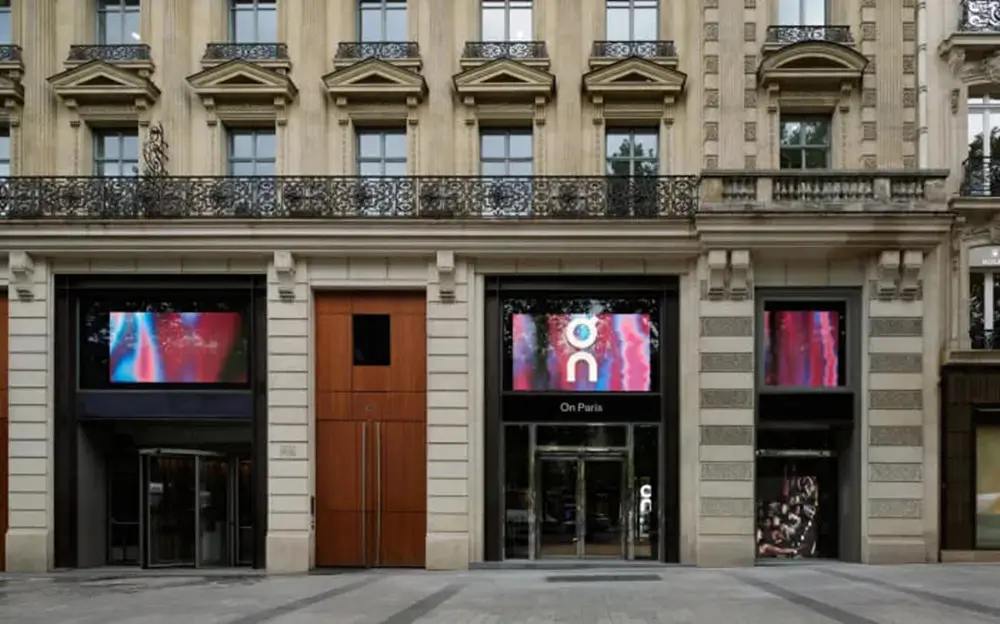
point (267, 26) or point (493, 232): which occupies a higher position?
point (267, 26)

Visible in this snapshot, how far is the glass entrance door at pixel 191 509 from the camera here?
664 inches

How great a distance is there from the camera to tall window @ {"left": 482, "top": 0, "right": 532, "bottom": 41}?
55.2 ft

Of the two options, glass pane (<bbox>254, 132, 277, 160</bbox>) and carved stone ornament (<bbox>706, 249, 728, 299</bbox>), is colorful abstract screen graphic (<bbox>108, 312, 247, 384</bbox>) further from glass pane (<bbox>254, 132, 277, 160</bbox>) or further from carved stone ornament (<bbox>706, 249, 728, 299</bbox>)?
carved stone ornament (<bbox>706, 249, 728, 299</bbox>)

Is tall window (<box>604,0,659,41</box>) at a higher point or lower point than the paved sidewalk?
higher

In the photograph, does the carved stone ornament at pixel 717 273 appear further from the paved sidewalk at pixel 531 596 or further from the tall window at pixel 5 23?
the tall window at pixel 5 23

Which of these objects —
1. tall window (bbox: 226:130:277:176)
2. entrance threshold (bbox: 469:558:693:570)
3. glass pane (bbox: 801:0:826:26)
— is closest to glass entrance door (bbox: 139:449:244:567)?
entrance threshold (bbox: 469:558:693:570)

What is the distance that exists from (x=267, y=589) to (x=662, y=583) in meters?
6.48

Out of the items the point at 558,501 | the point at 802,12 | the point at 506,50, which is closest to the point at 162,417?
the point at 558,501

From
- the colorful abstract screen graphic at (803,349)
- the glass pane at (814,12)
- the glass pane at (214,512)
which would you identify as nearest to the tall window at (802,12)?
the glass pane at (814,12)

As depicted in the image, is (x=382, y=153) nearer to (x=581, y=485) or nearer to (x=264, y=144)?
(x=264, y=144)

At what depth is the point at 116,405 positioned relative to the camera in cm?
1653

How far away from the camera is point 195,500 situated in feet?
56.2

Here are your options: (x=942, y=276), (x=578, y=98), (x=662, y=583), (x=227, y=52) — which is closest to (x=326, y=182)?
(x=227, y=52)

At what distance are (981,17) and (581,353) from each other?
9.87 m
